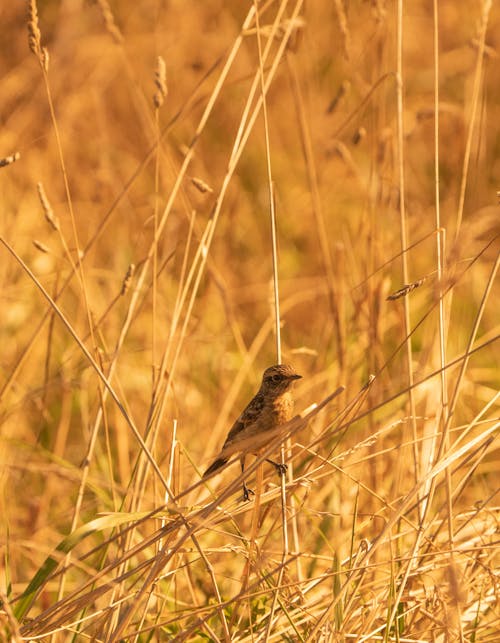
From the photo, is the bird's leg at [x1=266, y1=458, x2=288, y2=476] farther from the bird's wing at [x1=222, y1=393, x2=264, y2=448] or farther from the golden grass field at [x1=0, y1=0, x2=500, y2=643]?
the bird's wing at [x1=222, y1=393, x2=264, y2=448]

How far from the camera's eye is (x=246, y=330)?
18.6 ft

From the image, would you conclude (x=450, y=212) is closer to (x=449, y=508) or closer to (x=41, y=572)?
(x=449, y=508)

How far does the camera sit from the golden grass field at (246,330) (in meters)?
2.60

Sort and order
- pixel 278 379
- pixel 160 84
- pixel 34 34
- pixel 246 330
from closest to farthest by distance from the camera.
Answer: pixel 34 34 < pixel 160 84 < pixel 278 379 < pixel 246 330

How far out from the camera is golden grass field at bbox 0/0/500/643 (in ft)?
8.54

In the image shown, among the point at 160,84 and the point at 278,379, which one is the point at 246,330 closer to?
the point at 278,379

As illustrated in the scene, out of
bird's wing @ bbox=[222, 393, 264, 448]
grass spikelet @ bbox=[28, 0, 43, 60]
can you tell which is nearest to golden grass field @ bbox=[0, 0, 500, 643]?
grass spikelet @ bbox=[28, 0, 43, 60]

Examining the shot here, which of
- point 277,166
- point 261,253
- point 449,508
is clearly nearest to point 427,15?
point 277,166

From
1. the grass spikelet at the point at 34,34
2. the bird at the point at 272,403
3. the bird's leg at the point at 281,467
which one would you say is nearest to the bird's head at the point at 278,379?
the bird at the point at 272,403

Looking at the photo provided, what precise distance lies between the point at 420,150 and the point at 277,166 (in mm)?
1198

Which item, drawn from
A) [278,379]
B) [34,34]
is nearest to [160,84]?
[34,34]

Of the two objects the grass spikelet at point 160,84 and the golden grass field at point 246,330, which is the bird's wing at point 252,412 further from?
the grass spikelet at point 160,84

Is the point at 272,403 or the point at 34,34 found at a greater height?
the point at 34,34

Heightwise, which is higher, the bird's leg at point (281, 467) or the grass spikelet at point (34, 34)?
the grass spikelet at point (34, 34)
